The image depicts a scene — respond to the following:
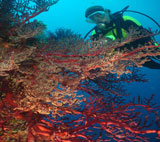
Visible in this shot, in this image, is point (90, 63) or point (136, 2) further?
point (136, 2)

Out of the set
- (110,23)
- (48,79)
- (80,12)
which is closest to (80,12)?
(80,12)

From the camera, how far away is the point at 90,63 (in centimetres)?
223

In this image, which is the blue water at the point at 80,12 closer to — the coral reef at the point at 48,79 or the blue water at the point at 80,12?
the blue water at the point at 80,12

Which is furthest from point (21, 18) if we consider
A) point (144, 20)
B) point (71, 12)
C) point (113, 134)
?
point (71, 12)

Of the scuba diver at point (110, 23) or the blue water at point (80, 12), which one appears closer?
the scuba diver at point (110, 23)

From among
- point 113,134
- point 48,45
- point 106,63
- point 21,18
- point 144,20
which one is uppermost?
point 144,20

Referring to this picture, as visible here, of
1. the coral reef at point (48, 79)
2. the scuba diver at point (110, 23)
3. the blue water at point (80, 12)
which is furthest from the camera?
the blue water at point (80, 12)

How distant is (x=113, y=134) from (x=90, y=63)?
1.39m

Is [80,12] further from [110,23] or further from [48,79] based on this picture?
[48,79]

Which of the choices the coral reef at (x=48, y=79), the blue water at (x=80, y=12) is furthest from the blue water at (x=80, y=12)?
the coral reef at (x=48, y=79)

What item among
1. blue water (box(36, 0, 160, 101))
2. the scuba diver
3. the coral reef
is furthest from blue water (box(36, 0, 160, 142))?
the coral reef

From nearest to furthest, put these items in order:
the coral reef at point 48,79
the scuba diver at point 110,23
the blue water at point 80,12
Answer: the coral reef at point 48,79
the scuba diver at point 110,23
the blue water at point 80,12

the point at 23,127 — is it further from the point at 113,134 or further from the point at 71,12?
the point at 71,12

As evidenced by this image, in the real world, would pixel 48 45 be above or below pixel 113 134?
above
